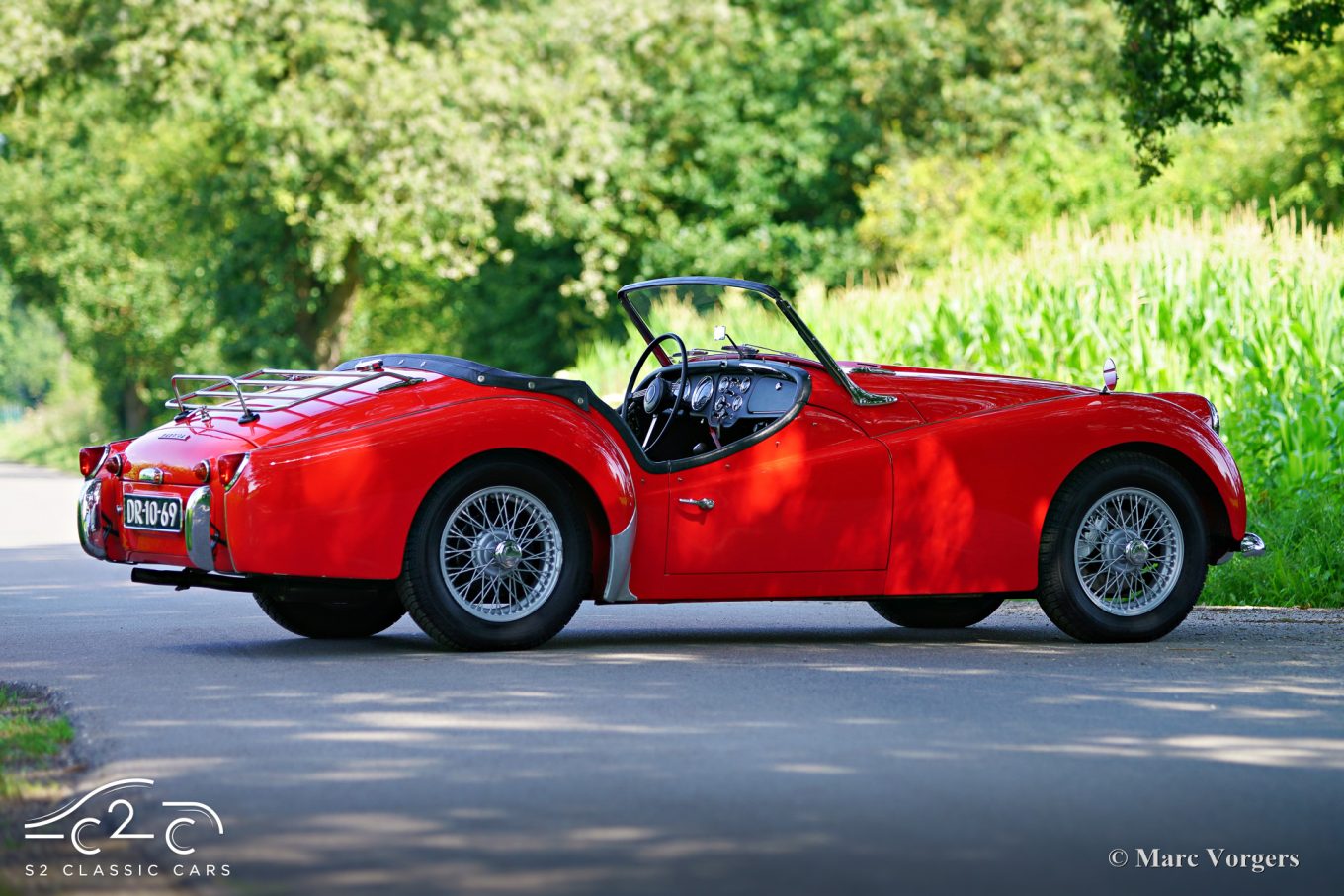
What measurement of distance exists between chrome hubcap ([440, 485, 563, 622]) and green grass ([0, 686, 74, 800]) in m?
1.80

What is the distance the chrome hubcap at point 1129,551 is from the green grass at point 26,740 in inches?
184

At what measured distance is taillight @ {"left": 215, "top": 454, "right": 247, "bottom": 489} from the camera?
804 centimetres

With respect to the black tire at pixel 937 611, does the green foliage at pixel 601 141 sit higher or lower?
higher

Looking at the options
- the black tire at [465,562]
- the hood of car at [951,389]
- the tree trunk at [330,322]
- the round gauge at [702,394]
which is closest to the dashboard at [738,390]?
the round gauge at [702,394]

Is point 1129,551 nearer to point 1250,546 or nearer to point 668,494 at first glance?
point 1250,546

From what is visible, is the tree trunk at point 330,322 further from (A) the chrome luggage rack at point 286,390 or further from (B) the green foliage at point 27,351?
(B) the green foliage at point 27,351

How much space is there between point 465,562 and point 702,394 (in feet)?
5.53

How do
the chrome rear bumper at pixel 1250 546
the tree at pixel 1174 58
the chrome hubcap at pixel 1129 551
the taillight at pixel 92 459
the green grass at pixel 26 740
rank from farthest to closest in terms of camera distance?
the tree at pixel 1174 58 < the chrome rear bumper at pixel 1250 546 < the chrome hubcap at pixel 1129 551 < the taillight at pixel 92 459 < the green grass at pixel 26 740

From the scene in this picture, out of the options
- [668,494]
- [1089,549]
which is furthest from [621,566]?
[1089,549]

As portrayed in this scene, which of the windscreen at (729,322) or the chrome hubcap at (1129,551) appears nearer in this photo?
the chrome hubcap at (1129,551)

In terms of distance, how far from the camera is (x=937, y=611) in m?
10.3

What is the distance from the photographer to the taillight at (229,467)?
8.04 meters

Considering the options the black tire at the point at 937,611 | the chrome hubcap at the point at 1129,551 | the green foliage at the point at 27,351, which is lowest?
the green foliage at the point at 27,351

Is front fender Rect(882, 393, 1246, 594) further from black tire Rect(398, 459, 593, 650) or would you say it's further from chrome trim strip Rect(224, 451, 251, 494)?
chrome trim strip Rect(224, 451, 251, 494)
